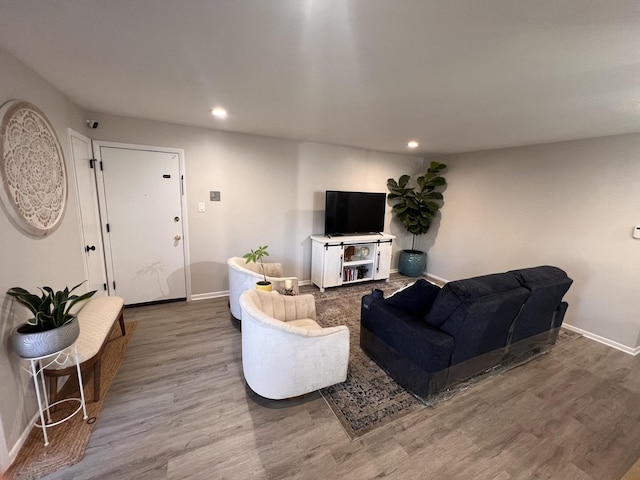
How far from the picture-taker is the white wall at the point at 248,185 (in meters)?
3.40

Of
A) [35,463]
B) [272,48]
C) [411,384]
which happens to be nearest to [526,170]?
[411,384]

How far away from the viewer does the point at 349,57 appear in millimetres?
1521

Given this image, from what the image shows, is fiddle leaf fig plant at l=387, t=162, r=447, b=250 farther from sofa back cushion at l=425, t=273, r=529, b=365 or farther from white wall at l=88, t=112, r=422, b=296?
sofa back cushion at l=425, t=273, r=529, b=365

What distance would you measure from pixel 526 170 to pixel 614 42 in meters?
2.85

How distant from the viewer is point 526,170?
370 centimetres

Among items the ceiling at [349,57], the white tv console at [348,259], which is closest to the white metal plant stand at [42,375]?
the ceiling at [349,57]

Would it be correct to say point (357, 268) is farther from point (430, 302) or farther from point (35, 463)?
point (35, 463)

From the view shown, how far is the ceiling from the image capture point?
3.78 feet

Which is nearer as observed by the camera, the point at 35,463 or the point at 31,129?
the point at 35,463

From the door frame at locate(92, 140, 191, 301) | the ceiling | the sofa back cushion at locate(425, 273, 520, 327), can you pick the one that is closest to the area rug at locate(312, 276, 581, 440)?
the sofa back cushion at locate(425, 273, 520, 327)

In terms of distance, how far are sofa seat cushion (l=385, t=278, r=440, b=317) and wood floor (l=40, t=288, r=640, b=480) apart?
0.74m

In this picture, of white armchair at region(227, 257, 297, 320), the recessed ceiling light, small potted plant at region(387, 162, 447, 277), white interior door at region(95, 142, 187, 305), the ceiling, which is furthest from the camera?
small potted plant at region(387, 162, 447, 277)

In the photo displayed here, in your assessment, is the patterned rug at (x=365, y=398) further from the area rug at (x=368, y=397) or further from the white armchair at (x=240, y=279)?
the white armchair at (x=240, y=279)

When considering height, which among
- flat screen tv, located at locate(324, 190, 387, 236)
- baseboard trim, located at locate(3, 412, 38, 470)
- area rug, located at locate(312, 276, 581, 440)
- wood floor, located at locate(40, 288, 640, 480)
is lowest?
wood floor, located at locate(40, 288, 640, 480)
